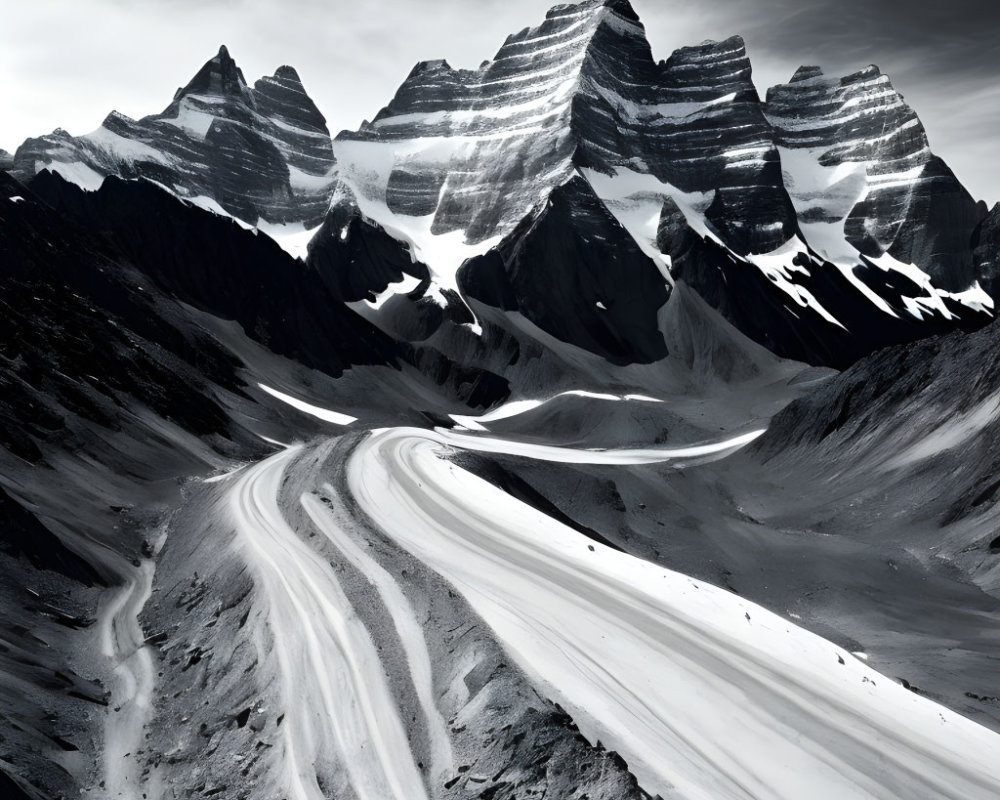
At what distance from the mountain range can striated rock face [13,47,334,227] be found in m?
1.66

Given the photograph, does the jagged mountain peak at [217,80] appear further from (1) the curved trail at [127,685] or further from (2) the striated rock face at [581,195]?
(1) the curved trail at [127,685]

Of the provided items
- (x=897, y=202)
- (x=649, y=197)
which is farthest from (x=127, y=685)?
(x=897, y=202)

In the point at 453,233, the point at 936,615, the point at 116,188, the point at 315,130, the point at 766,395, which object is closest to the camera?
the point at 936,615

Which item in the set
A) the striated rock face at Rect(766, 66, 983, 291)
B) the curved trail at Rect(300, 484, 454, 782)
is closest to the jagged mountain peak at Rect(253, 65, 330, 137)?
the striated rock face at Rect(766, 66, 983, 291)

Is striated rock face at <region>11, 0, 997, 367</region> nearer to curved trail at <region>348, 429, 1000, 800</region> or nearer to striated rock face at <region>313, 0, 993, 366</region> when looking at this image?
striated rock face at <region>313, 0, 993, 366</region>

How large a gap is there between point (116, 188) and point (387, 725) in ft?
362

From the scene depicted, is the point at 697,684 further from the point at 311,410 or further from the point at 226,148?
the point at 226,148

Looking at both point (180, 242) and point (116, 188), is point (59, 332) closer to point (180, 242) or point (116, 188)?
point (180, 242)

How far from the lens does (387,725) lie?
19.4m

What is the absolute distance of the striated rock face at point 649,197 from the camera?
134 meters

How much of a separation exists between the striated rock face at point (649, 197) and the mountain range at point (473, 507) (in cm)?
130

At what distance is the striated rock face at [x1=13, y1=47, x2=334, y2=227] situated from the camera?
132 m

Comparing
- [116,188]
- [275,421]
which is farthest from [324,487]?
[116,188]

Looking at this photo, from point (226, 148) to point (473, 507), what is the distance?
142 m
